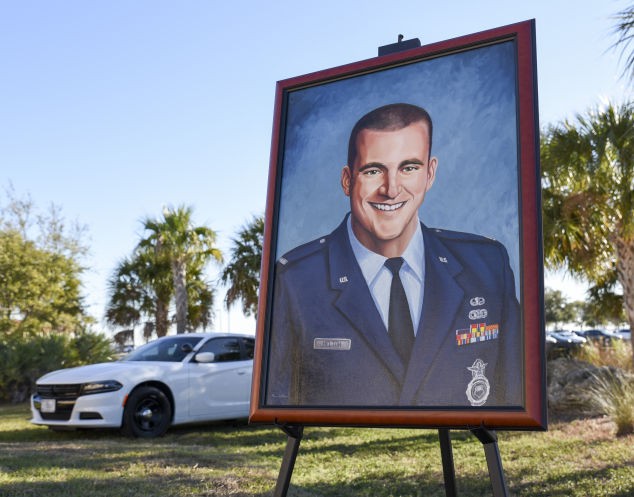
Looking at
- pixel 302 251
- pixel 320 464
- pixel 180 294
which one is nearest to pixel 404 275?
pixel 302 251

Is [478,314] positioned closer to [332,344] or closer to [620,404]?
[332,344]

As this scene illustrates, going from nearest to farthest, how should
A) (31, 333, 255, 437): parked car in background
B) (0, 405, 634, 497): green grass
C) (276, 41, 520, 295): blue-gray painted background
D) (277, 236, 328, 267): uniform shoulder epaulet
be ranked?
(276, 41, 520, 295): blue-gray painted background → (277, 236, 328, 267): uniform shoulder epaulet → (0, 405, 634, 497): green grass → (31, 333, 255, 437): parked car in background

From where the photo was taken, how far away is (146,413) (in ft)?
30.7

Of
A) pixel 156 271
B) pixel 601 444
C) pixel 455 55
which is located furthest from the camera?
pixel 156 271

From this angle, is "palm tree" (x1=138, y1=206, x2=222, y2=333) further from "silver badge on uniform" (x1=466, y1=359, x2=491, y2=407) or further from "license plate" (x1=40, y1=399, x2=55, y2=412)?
"silver badge on uniform" (x1=466, y1=359, x2=491, y2=407)

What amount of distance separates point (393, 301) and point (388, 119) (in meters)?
0.98

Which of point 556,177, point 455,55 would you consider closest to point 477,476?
point 455,55

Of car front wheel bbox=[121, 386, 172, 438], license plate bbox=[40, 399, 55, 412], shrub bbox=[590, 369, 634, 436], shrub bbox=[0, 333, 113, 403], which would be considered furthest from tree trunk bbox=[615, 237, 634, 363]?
shrub bbox=[0, 333, 113, 403]

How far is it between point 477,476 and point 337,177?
403 cm

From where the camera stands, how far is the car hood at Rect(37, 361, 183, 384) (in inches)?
364

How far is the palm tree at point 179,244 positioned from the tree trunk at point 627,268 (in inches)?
605

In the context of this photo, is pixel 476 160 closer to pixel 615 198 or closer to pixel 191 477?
pixel 191 477

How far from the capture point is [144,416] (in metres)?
9.34

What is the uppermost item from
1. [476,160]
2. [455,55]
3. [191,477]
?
[455,55]
